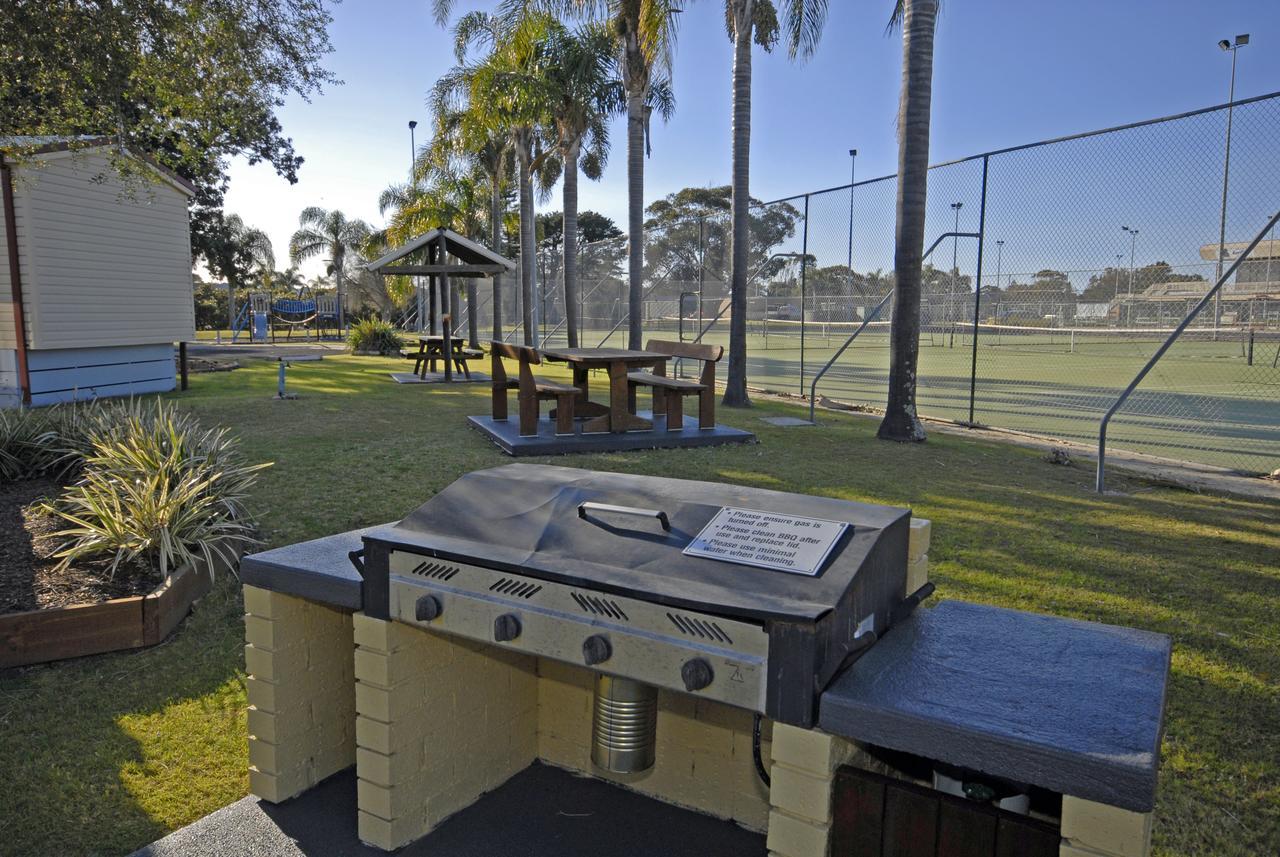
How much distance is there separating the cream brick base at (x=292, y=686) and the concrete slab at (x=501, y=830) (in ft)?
0.31

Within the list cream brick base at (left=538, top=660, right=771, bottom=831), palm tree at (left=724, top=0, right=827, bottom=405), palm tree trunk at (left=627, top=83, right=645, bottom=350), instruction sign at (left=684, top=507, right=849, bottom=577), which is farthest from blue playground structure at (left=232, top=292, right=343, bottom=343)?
instruction sign at (left=684, top=507, right=849, bottom=577)

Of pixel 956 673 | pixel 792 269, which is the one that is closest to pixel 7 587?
pixel 956 673

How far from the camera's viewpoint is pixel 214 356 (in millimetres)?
25453

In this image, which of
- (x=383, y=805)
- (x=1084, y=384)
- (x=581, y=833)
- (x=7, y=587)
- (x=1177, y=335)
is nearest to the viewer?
(x=383, y=805)

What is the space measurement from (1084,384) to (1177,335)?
31.3 ft

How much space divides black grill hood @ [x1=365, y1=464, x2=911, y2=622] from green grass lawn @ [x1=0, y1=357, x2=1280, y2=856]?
21.1 inches

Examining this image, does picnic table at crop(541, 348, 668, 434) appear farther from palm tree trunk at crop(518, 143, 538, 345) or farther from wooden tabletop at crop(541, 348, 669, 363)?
palm tree trunk at crop(518, 143, 538, 345)

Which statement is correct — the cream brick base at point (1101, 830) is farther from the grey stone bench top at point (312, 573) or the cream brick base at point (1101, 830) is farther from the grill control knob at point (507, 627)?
the grey stone bench top at point (312, 573)

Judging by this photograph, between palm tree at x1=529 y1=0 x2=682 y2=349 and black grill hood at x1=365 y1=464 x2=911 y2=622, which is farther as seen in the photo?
palm tree at x1=529 y1=0 x2=682 y2=349

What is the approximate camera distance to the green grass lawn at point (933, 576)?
3.05 meters

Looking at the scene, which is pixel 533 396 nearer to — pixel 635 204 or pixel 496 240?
pixel 635 204

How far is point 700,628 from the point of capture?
2.08m

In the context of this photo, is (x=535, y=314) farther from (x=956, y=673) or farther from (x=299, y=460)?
(x=956, y=673)

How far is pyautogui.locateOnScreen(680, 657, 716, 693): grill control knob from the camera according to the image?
2.07 metres
